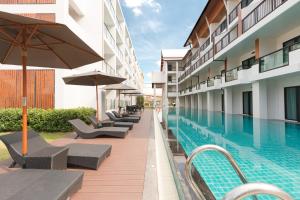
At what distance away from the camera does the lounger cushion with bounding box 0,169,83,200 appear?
2830mm

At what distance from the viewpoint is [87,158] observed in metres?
4.82

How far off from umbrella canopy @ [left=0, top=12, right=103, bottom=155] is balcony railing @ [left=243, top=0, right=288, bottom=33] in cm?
1207

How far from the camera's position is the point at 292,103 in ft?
52.3

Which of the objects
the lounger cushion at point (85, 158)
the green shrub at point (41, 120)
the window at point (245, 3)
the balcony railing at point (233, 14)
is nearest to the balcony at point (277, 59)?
the window at point (245, 3)

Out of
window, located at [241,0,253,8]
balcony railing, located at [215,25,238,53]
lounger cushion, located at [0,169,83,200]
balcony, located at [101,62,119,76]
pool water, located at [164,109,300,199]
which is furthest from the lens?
balcony railing, located at [215,25,238,53]

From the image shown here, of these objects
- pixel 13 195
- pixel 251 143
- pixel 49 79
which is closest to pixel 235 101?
pixel 251 143

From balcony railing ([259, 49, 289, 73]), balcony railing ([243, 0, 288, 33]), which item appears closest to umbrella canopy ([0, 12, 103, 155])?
balcony railing ([259, 49, 289, 73])

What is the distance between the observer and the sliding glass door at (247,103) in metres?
21.9

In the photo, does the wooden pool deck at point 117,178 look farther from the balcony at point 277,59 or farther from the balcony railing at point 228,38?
the balcony railing at point 228,38

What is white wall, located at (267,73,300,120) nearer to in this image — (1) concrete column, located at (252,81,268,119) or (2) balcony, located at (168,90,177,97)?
(1) concrete column, located at (252,81,268,119)

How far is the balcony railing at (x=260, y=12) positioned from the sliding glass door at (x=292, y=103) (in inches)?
199

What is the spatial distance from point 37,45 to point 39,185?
300 cm

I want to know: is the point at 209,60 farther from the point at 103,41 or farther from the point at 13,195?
the point at 13,195

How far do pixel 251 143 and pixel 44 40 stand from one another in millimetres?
8113
